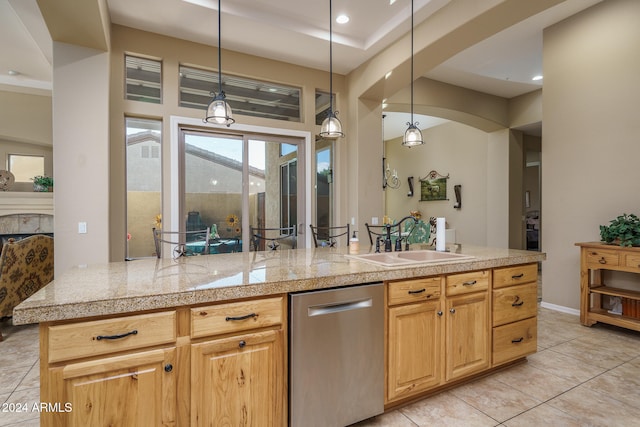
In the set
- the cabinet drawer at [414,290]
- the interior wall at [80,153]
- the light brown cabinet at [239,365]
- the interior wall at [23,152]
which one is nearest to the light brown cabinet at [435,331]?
the cabinet drawer at [414,290]

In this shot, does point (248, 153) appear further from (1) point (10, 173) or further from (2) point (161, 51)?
(1) point (10, 173)

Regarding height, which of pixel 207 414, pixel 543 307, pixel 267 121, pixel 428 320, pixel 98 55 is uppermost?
pixel 98 55

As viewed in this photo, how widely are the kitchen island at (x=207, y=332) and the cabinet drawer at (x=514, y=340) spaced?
0.21m

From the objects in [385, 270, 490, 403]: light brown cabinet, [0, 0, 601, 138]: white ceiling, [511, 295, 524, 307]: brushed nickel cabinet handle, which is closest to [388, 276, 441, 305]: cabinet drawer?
[385, 270, 490, 403]: light brown cabinet

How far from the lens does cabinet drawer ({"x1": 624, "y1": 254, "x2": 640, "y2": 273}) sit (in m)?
3.01

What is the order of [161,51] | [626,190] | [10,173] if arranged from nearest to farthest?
1. [626,190]
2. [161,51]
3. [10,173]

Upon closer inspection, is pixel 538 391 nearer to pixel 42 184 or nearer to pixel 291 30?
pixel 291 30

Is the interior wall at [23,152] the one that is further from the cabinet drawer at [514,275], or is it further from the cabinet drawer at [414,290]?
the cabinet drawer at [514,275]

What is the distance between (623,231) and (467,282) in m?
2.22

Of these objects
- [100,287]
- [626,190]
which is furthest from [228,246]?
[626,190]

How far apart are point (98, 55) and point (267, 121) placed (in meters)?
1.95

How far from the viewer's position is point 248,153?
4.39 meters

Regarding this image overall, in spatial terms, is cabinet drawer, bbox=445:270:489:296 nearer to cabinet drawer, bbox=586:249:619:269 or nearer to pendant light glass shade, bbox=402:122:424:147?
pendant light glass shade, bbox=402:122:424:147

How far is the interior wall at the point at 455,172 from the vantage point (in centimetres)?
715
